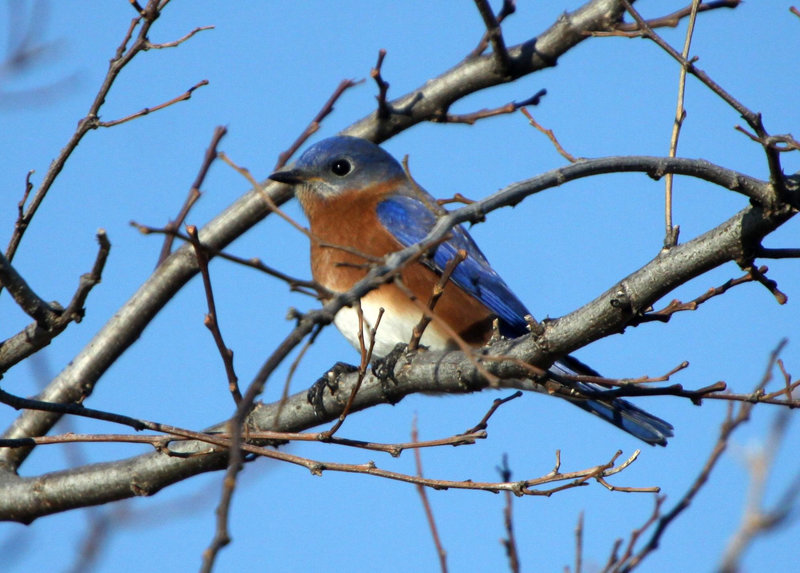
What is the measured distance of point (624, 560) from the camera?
3285 millimetres

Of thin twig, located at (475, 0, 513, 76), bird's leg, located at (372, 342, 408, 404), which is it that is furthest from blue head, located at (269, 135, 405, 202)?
bird's leg, located at (372, 342, 408, 404)

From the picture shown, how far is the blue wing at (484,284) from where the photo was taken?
555cm

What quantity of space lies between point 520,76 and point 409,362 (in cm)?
244

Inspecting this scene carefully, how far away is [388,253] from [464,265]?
778 mm

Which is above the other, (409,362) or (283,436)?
(409,362)

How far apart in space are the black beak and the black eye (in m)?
0.22

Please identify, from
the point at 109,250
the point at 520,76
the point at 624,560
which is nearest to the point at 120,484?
the point at 109,250

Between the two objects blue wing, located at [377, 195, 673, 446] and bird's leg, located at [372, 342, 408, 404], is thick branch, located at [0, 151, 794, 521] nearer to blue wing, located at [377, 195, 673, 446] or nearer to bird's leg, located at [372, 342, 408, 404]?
bird's leg, located at [372, 342, 408, 404]

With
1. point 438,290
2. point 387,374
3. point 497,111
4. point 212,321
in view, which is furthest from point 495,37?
point 212,321

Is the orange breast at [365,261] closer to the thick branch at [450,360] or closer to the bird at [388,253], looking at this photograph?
the bird at [388,253]

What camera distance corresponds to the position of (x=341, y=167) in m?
6.70

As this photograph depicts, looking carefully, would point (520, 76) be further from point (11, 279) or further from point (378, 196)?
point (11, 279)

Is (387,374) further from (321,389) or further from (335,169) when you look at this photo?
(335,169)

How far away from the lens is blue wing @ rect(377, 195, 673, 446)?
5.55m
